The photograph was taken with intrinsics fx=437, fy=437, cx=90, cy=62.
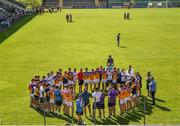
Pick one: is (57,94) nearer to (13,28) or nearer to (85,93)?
(85,93)

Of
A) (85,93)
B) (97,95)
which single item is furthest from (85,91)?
(97,95)

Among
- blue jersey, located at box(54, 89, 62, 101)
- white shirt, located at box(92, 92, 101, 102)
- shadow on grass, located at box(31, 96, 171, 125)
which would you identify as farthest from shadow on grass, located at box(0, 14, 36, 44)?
white shirt, located at box(92, 92, 101, 102)

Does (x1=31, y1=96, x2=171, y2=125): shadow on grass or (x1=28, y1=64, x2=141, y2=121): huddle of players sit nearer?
(x1=31, y1=96, x2=171, y2=125): shadow on grass

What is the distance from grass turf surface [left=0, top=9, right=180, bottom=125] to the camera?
2720 cm

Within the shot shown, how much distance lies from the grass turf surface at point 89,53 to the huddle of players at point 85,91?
32.8 inches

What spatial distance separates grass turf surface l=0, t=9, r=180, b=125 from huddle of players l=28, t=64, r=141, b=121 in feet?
2.74

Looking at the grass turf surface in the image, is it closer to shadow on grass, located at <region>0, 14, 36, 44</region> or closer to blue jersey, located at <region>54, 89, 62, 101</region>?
shadow on grass, located at <region>0, 14, 36, 44</region>

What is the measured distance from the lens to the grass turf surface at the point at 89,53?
27.2 m

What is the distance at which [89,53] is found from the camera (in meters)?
45.2

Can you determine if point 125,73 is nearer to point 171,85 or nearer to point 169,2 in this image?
point 171,85

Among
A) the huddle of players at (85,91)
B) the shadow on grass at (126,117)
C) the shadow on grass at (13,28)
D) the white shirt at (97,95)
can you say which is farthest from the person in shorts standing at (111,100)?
the shadow on grass at (13,28)

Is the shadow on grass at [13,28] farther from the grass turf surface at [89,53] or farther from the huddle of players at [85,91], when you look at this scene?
the huddle of players at [85,91]

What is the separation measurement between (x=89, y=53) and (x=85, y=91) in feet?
65.1

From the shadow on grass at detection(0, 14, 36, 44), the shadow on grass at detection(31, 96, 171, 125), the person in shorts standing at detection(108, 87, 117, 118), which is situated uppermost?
the shadow on grass at detection(0, 14, 36, 44)
